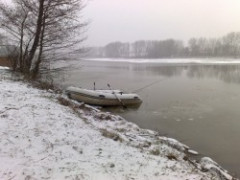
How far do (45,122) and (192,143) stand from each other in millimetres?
5888

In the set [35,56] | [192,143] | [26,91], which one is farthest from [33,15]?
[192,143]

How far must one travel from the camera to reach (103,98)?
55.8ft

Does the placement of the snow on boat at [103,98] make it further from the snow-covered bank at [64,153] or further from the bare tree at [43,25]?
the snow-covered bank at [64,153]

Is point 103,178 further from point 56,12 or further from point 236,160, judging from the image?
point 56,12

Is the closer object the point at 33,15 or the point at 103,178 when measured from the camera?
the point at 103,178

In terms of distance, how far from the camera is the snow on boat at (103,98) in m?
17.0

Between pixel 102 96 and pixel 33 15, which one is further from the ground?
pixel 33 15

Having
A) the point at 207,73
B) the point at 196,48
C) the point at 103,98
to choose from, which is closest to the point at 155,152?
the point at 103,98

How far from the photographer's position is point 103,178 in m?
4.75

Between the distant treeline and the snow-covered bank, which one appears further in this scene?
the distant treeline

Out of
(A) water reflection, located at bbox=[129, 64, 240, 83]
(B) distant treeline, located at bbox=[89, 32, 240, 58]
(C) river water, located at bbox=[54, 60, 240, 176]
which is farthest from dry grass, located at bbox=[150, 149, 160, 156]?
(B) distant treeline, located at bbox=[89, 32, 240, 58]

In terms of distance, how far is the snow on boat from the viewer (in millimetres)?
17031

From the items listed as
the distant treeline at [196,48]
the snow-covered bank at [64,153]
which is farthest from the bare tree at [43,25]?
the distant treeline at [196,48]

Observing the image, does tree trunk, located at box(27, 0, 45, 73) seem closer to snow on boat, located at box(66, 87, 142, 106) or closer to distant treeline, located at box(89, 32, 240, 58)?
snow on boat, located at box(66, 87, 142, 106)
